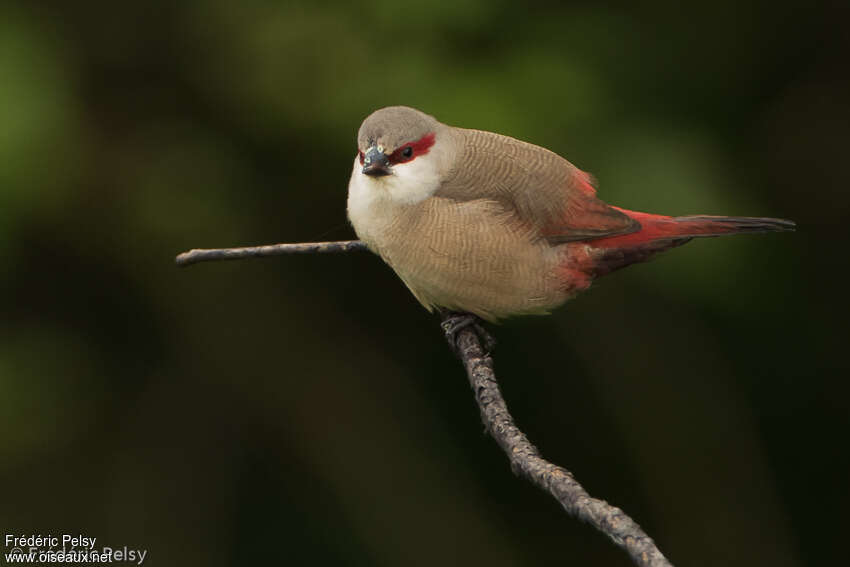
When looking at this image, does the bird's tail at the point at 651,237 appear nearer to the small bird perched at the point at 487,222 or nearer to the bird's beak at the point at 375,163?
the small bird perched at the point at 487,222

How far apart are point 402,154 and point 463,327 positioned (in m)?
0.64

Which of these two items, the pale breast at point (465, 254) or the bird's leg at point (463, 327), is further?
the bird's leg at point (463, 327)

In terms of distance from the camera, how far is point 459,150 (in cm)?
313

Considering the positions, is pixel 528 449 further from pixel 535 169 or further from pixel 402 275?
pixel 535 169

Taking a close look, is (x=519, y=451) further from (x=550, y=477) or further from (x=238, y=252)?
(x=238, y=252)

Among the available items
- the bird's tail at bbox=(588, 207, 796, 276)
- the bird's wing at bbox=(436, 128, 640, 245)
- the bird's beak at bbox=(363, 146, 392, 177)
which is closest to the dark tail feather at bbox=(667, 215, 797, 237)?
the bird's tail at bbox=(588, 207, 796, 276)

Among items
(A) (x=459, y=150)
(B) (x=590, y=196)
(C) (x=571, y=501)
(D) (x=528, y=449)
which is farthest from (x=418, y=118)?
(C) (x=571, y=501)

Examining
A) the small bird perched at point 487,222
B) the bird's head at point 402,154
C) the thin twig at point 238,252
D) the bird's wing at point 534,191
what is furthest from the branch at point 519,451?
the bird's wing at point 534,191

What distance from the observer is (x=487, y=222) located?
2986 millimetres

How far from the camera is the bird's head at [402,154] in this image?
295 centimetres

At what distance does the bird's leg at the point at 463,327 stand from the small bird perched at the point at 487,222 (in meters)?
0.07

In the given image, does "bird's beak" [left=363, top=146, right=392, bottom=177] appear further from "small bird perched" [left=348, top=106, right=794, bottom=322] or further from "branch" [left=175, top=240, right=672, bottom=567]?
"branch" [left=175, top=240, right=672, bottom=567]

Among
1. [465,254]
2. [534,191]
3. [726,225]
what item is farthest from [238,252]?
[726,225]

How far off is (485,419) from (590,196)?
3.38 feet
